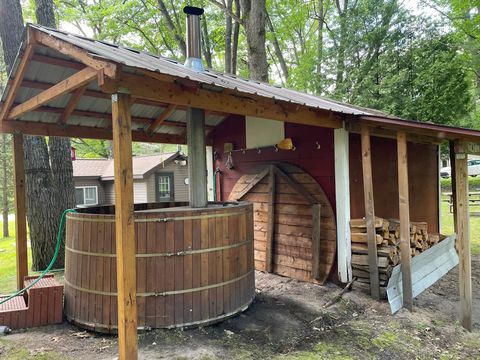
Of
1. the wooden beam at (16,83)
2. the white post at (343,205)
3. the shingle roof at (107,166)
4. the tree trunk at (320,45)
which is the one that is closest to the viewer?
the wooden beam at (16,83)

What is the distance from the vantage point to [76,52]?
8.33 ft

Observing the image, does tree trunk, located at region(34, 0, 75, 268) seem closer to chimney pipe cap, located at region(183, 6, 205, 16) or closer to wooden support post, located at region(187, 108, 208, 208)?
chimney pipe cap, located at region(183, 6, 205, 16)

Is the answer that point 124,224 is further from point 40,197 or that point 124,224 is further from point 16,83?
point 40,197

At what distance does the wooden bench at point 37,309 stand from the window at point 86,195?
42.9 ft

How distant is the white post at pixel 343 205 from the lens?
15.1ft

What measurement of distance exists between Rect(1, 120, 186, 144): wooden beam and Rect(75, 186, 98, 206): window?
459 inches

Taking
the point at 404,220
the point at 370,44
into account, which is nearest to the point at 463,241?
the point at 404,220

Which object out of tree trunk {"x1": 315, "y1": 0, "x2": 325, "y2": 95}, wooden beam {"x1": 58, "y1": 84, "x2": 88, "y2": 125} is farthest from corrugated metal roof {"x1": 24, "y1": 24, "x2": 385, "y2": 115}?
tree trunk {"x1": 315, "y1": 0, "x2": 325, "y2": 95}

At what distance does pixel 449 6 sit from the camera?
1271 centimetres

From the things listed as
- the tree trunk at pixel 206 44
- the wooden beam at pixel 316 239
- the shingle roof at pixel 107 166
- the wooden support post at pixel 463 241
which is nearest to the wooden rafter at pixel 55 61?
the wooden beam at pixel 316 239

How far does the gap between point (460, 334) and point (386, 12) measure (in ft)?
36.9

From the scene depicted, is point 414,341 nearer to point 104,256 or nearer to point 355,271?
point 355,271

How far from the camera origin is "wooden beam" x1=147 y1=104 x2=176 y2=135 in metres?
4.83

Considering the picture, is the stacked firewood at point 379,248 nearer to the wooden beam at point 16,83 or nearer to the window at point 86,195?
the wooden beam at point 16,83
